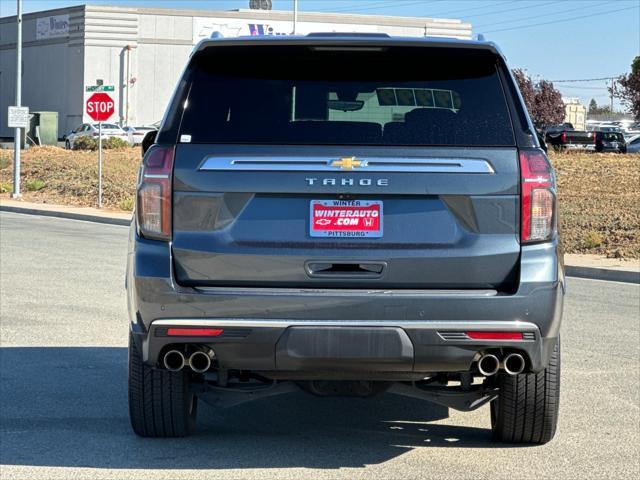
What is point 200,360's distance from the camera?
227 inches

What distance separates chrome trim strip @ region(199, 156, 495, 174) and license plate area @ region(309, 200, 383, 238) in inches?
6.3

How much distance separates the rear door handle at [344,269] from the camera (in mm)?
5648

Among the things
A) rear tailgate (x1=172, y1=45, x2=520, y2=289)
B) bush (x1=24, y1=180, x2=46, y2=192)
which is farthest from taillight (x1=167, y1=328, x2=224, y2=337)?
bush (x1=24, y1=180, x2=46, y2=192)

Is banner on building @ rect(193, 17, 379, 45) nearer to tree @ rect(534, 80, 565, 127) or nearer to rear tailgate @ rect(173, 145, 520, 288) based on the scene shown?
tree @ rect(534, 80, 565, 127)

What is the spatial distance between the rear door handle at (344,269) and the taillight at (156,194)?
70cm

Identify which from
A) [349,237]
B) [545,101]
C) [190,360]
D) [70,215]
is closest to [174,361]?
[190,360]

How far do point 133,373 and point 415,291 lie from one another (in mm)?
1594

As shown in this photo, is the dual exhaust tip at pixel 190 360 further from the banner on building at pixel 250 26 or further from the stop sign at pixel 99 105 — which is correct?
the banner on building at pixel 250 26

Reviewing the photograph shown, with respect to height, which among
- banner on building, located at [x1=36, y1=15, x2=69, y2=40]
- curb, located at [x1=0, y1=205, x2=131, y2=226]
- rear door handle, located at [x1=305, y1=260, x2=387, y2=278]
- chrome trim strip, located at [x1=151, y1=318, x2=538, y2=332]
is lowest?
curb, located at [x1=0, y1=205, x2=131, y2=226]

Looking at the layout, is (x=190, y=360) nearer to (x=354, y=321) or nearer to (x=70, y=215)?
(x=354, y=321)

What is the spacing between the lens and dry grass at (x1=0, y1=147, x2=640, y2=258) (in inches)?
824

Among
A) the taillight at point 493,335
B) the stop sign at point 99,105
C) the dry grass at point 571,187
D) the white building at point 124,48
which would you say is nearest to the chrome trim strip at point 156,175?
the taillight at point 493,335

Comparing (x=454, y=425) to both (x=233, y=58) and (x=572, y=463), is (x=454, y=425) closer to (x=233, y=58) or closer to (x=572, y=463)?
(x=572, y=463)

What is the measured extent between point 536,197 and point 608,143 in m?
47.8
